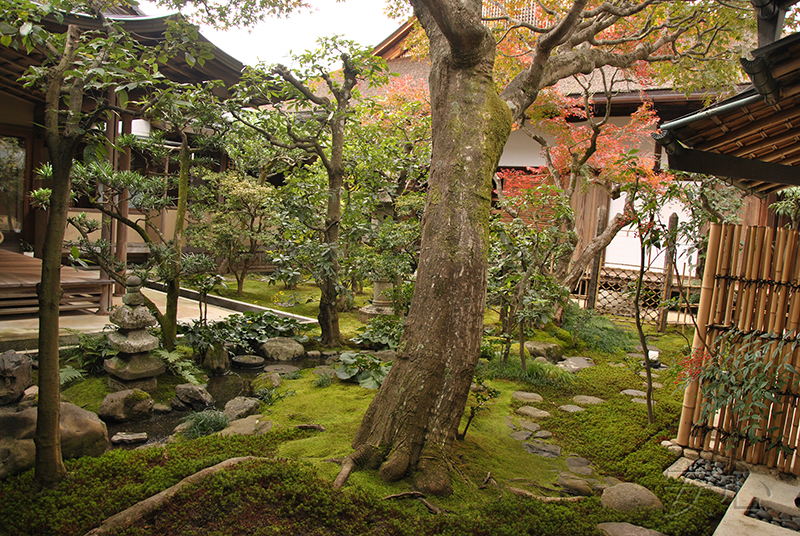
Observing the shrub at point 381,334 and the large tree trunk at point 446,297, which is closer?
the large tree trunk at point 446,297

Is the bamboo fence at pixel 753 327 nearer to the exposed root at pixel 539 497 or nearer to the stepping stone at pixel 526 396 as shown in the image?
the exposed root at pixel 539 497

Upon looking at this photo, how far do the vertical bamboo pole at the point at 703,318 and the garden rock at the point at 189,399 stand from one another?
4.81 metres

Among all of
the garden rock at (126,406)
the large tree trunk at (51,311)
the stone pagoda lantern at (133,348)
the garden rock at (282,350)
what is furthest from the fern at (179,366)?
the large tree trunk at (51,311)

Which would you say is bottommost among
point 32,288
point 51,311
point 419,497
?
point 419,497

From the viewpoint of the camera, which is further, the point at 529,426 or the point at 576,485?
the point at 529,426

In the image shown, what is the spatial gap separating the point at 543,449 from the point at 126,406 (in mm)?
4163

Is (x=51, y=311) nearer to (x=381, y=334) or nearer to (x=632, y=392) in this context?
(x=381, y=334)

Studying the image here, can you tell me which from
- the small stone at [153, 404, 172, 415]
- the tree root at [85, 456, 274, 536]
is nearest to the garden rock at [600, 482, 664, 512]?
the tree root at [85, 456, 274, 536]

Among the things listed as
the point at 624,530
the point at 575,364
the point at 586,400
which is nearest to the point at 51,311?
the point at 624,530

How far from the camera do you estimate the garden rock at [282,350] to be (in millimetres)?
7702

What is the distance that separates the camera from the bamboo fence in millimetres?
4102

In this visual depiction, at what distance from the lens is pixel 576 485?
3.96 m

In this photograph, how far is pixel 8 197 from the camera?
11.5 metres

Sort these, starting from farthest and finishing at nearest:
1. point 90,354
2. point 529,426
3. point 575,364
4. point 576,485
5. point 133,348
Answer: point 575,364
point 90,354
point 133,348
point 529,426
point 576,485
